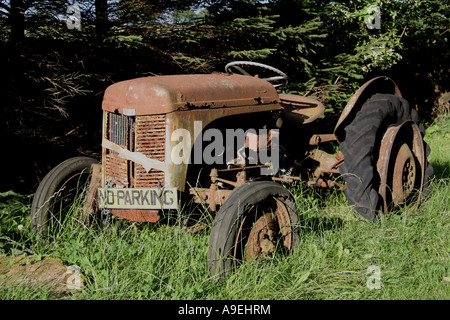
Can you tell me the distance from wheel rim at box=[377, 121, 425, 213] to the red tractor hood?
1136 millimetres

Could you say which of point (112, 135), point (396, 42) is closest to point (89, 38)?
point (112, 135)

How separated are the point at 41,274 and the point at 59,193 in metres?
0.92

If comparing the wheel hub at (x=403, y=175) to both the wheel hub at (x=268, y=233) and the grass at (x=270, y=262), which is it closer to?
the grass at (x=270, y=262)

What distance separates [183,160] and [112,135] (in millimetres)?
619

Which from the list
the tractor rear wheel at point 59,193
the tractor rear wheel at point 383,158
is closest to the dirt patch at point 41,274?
the tractor rear wheel at point 59,193

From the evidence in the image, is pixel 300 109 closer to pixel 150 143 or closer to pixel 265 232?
pixel 265 232

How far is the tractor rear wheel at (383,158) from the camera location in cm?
370

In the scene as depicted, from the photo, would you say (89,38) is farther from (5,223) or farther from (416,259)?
(416,259)

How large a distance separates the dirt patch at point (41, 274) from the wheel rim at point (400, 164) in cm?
246

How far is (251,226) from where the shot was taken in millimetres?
3057

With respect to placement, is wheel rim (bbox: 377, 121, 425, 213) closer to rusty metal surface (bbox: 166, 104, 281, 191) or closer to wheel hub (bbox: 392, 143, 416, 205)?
wheel hub (bbox: 392, 143, 416, 205)

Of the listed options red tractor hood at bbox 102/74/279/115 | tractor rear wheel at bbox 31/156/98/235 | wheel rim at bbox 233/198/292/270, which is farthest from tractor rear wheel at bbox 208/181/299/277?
tractor rear wheel at bbox 31/156/98/235

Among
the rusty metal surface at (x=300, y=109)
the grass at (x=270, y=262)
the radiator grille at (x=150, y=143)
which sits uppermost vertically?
the rusty metal surface at (x=300, y=109)
